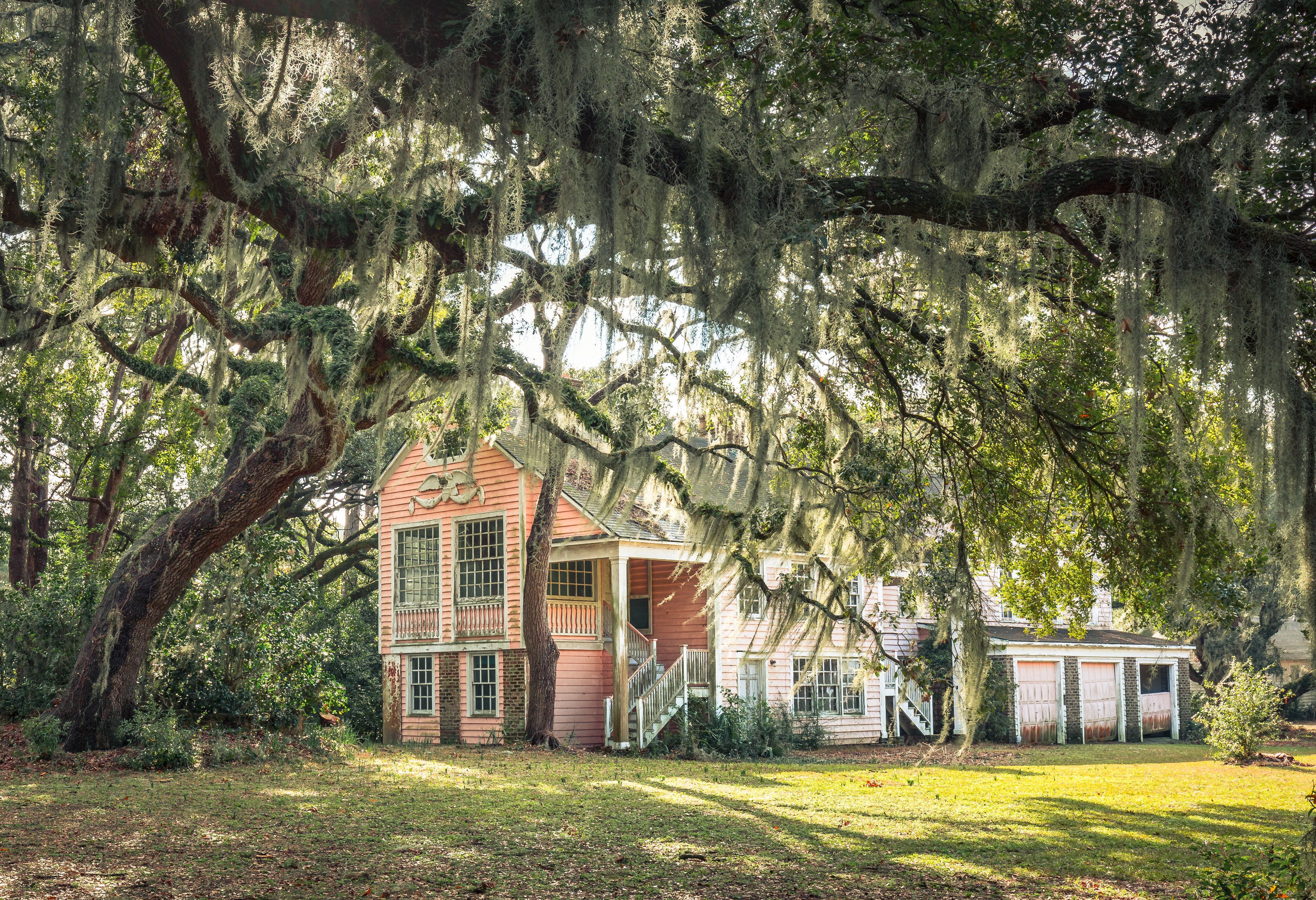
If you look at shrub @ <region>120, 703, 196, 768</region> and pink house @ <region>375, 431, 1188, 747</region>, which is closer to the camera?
shrub @ <region>120, 703, 196, 768</region>

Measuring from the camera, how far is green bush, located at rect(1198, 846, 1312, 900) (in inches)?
178

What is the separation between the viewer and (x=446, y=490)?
19.2m

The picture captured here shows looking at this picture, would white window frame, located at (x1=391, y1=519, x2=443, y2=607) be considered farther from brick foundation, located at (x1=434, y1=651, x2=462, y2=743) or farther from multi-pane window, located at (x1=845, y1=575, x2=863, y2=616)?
multi-pane window, located at (x1=845, y1=575, x2=863, y2=616)

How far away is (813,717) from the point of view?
19.5 metres

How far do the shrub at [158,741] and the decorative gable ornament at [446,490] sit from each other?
7.31 meters

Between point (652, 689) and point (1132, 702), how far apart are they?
1360 centimetres

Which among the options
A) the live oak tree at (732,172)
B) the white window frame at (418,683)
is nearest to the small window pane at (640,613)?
the white window frame at (418,683)

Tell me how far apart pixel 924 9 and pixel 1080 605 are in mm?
6699

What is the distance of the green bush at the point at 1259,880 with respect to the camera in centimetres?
451

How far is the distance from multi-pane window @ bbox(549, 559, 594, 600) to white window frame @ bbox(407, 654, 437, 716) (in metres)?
2.79

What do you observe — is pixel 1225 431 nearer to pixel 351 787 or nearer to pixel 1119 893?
pixel 1119 893

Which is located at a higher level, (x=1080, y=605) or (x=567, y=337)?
(x=567, y=337)

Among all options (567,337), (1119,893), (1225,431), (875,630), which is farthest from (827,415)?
(1119,893)

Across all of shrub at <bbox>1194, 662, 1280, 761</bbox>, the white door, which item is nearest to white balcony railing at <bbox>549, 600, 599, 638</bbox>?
the white door
